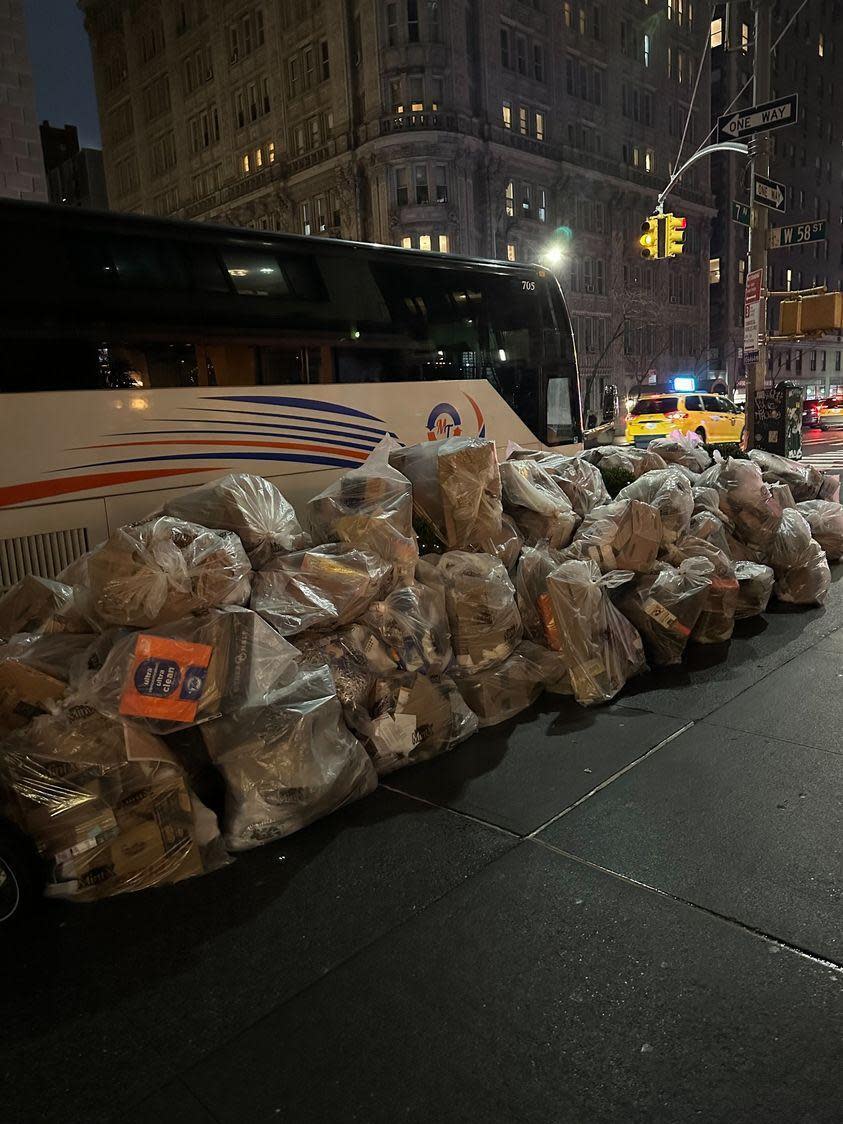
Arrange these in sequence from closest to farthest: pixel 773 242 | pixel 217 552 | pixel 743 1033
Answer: pixel 743 1033 → pixel 217 552 → pixel 773 242

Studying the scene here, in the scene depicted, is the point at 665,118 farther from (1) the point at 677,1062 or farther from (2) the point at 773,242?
(1) the point at 677,1062

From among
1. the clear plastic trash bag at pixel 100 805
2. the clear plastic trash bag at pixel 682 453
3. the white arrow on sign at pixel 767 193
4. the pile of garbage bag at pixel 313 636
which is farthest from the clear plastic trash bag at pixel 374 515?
the white arrow on sign at pixel 767 193

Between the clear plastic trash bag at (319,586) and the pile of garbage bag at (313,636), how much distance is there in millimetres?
12

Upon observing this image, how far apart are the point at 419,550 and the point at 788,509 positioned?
3748mm

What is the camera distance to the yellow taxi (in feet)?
75.9

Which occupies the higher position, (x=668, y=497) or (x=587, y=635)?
(x=668, y=497)

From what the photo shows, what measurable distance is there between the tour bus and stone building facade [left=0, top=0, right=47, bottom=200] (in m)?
3.20

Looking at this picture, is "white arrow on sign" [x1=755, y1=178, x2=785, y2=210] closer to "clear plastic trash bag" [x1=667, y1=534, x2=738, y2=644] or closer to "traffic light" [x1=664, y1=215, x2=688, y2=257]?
"traffic light" [x1=664, y1=215, x2=688, y2=257]

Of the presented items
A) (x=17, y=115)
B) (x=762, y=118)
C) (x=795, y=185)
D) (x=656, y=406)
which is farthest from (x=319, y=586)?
(x=795, y=185)

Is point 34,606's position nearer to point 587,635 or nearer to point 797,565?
point 587,635

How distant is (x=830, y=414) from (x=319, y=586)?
32.5 m

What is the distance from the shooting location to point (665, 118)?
176ft

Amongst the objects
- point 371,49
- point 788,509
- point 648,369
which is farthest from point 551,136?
point 788,509

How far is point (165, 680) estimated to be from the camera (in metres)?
3.11
